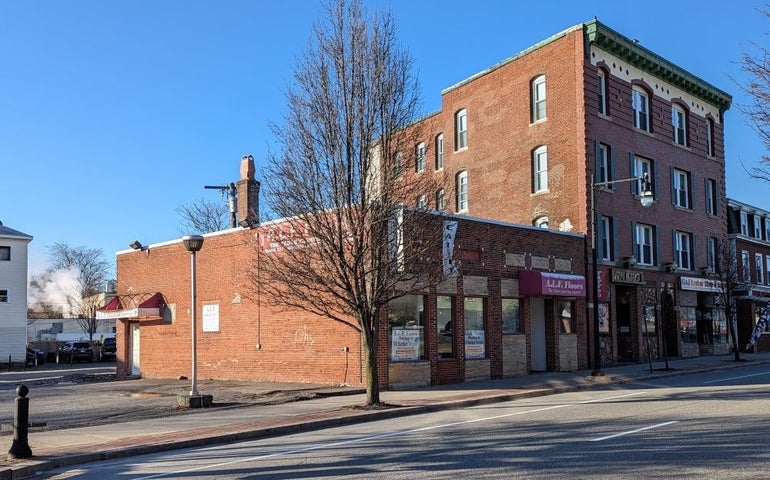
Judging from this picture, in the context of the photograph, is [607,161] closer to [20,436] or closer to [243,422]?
[243,422]

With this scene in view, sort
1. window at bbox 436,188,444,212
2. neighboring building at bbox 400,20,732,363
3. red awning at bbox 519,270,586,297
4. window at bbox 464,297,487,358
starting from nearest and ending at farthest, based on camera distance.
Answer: window at bbox 436,188,444,212
window at bbox 464,297,487,358
red awning at bbox 519,270,586,297
neighboring building at bbox 400,20,732,363

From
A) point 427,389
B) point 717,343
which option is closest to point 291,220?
point 427,389

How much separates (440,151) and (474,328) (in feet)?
51.4

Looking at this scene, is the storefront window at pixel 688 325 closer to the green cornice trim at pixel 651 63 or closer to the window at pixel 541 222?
the window at pixel 541 222

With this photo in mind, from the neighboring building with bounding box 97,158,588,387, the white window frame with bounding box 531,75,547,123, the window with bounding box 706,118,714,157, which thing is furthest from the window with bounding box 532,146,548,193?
the window with bounding box 706,118,714,157

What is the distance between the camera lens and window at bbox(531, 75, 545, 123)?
99.9ft

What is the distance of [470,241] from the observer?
22.1 m

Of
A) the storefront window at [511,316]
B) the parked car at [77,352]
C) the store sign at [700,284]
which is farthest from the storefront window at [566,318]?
the parked car at [77,352]

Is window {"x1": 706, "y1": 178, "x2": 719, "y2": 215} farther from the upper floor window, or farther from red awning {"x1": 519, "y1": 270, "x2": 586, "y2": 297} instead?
red awning {"x1": 519, "y1": 270, "x2": 586, "y2": 297}

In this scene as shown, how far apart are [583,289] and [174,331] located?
628 inches

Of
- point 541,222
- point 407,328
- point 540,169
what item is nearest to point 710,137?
point 540,169

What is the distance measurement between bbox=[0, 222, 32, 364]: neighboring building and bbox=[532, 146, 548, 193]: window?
3450cm

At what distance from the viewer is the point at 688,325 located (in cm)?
3444

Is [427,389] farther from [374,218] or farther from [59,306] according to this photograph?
[59,306]
